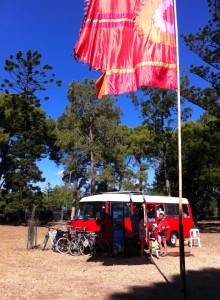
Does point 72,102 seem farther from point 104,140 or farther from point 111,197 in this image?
point 111,197

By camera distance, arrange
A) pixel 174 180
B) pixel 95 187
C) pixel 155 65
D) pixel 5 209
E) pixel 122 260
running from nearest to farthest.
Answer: pixel 155 65, pixel 122 260, pixel 5 209, pixel 95 187, pixel 174 180

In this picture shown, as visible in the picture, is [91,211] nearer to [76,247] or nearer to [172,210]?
[76,247]

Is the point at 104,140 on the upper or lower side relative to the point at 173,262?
upper

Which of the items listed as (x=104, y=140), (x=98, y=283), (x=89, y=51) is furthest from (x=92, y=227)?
(x=104, y=140)

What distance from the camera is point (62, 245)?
1595 cm

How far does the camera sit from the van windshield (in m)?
16.2

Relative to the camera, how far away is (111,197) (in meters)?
16.4

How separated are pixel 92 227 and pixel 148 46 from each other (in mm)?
9845

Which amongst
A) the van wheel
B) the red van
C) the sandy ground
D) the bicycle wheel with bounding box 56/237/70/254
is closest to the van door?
the red van

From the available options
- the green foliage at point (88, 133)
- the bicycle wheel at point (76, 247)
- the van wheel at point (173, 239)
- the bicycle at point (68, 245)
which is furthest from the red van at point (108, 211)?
the green foliage at point (88, 133)

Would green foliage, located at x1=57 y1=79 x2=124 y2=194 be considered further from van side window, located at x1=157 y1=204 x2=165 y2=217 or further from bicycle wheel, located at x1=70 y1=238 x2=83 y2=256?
bicycle wheel, located at x1=70 y1=238 x2=83 y2=256

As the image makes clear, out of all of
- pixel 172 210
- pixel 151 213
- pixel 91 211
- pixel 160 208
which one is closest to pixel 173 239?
pixel 172 210

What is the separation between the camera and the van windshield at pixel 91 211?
53.3 ft

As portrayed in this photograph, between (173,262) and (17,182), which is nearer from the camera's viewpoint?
(173,262)
